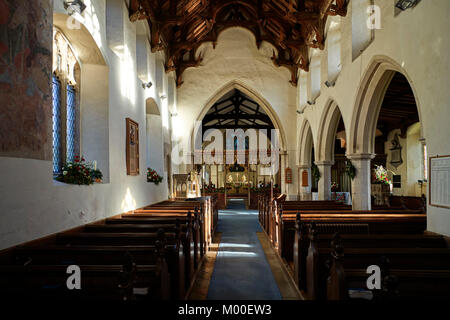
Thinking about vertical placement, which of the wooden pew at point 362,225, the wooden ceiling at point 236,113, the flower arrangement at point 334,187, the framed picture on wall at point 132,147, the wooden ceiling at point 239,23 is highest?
the wooden ceiling at point 239,23

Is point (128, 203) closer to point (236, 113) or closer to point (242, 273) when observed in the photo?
point (242, 273)

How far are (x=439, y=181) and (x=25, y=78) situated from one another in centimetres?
511

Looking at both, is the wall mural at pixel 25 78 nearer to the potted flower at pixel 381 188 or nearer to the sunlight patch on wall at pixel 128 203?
the sunlight patch on wall at pixel 128 203

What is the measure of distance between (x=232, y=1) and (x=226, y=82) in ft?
10.4

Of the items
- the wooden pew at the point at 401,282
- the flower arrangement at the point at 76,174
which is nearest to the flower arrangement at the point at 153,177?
the flower arrangement at the point at 76,174

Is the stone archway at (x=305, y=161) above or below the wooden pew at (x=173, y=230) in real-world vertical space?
above

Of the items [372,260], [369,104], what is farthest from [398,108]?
[372,260]

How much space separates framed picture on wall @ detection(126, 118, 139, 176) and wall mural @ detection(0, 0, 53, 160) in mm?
2861

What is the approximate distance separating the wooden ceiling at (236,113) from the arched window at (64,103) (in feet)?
39.2

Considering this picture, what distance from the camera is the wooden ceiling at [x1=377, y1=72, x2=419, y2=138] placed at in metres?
8.56

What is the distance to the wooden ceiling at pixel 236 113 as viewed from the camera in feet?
57.1

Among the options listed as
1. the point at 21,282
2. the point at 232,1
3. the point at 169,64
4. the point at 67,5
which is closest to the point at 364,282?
the point at 21,282

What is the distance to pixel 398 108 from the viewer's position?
1135 centimetres
